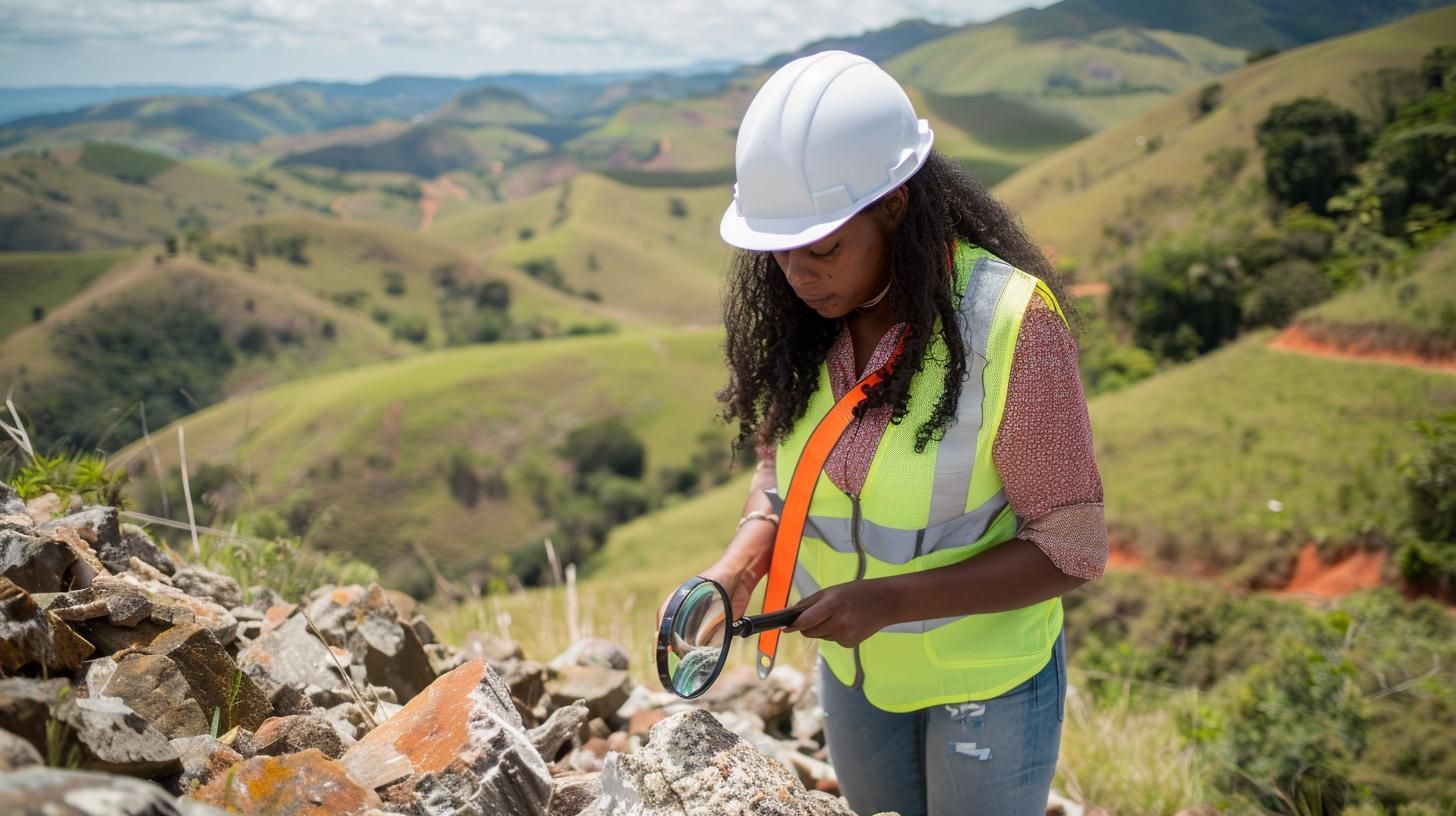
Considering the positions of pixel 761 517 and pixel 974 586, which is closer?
pixel 974 586

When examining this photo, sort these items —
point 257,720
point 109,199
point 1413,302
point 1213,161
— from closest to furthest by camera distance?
point 257,720 → point 1413,302 → point 1213,161 → point 109,199

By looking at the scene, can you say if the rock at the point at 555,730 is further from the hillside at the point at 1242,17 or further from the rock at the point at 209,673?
the hillside at the point at 1242,17

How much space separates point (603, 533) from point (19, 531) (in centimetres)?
5744

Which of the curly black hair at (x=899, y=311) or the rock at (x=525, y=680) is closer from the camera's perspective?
the curly black hair at (x=899, y=311)

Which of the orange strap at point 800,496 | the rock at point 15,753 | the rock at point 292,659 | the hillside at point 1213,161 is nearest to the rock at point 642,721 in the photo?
the rock at point 292,659

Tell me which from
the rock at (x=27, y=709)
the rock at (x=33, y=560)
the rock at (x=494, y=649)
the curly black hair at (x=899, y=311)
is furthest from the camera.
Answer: the rock at (x=494, y=649)

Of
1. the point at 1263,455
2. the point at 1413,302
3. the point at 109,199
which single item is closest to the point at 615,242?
the point at 109,199

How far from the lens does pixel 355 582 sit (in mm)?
4316

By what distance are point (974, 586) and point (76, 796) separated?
4.80ft

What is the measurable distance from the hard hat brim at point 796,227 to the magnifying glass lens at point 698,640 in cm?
70

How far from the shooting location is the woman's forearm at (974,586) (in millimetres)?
1935

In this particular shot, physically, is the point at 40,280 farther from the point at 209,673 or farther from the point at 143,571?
the point at 209,673

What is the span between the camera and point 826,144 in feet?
6.22

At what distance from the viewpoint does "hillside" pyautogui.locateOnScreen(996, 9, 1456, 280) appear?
5653 cm
